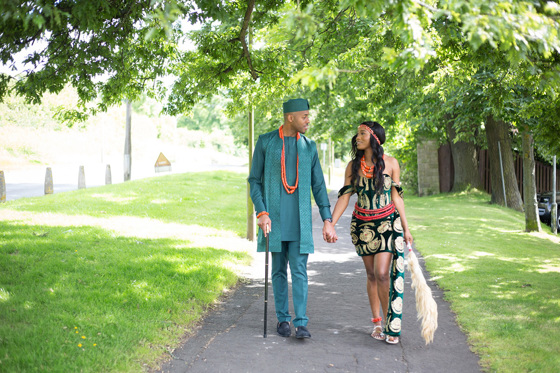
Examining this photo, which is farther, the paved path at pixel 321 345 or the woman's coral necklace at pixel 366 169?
the woman's coral necklace at pixel 366 169

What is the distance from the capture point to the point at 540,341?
5.16m

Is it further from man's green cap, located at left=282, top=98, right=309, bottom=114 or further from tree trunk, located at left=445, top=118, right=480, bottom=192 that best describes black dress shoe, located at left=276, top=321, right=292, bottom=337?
tree trunk, located at left=445, top=118, right=480, bottom=192

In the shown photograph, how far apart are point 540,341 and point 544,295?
2234 mm

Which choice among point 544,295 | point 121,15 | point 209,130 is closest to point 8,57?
point 121,15

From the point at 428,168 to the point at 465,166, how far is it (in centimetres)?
260

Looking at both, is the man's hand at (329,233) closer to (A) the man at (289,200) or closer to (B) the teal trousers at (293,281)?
(A) the man at (289,200)

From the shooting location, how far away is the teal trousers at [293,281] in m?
5.34

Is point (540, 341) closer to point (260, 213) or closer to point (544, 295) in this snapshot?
point (544, 295)

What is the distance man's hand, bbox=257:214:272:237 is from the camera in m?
5.36

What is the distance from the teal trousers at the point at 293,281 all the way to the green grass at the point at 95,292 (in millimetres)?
987

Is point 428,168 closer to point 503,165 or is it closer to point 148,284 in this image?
point 503,165

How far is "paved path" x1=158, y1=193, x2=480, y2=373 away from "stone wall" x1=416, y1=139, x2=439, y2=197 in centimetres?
2215

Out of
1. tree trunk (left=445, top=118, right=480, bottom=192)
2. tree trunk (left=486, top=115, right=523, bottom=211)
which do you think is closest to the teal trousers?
tree trunk (left=486, top=115, right=523, bottom=211)

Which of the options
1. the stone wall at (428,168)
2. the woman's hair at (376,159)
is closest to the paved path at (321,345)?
the woman's hair at (376,159)
